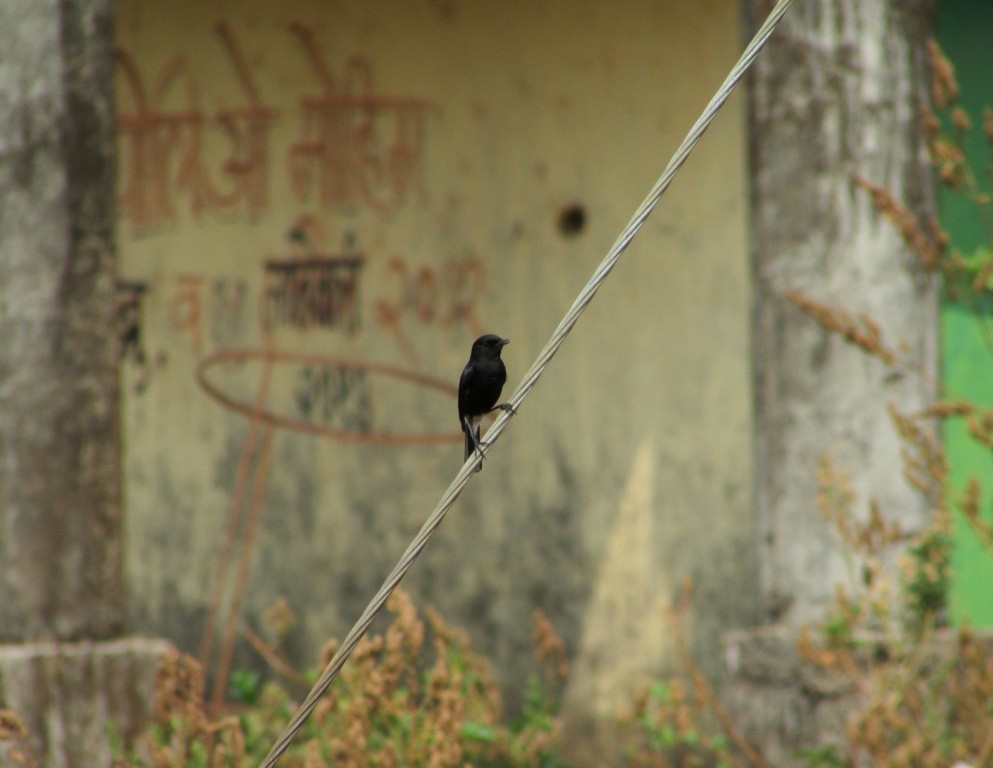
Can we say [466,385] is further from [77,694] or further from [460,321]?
[460,321]

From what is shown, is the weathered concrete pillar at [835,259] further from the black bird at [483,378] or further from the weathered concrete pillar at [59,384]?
the weathered concrete pillar at [59,384]

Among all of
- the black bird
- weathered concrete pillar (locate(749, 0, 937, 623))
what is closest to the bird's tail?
the black bird

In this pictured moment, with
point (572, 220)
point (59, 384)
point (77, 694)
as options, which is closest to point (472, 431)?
point (59, 384)

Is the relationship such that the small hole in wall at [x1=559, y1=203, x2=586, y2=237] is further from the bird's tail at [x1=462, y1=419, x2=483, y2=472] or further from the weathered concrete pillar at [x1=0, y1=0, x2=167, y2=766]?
the bird's tail at [x1=462, y1=419, x2=483, y2=472]

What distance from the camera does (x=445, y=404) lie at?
6906 mm

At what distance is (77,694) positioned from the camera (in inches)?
174

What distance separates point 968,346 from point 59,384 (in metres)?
3.31

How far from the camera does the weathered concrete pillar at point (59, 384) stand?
444 centimetres

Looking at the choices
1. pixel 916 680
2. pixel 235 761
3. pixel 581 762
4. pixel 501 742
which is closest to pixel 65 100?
pixel 235 761

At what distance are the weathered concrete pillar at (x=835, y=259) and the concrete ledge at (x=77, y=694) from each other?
1.97 meters

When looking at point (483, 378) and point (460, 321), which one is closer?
point (483, 378)

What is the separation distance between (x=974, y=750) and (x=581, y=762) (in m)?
2.59

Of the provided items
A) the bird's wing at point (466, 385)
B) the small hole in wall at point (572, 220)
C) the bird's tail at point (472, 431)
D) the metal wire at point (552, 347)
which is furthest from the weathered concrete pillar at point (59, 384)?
the small hole in wall at point (572, 220)

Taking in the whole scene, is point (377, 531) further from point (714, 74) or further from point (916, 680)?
point (916, 680)
